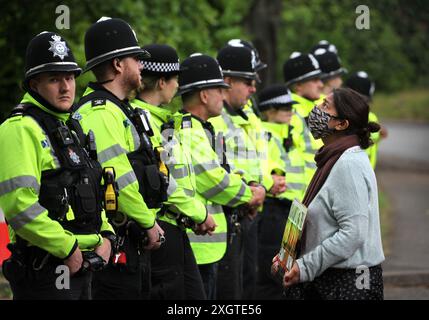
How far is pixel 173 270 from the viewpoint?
22.5ft

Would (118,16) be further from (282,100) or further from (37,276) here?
(37,276)

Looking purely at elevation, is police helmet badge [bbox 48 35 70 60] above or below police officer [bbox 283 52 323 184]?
above

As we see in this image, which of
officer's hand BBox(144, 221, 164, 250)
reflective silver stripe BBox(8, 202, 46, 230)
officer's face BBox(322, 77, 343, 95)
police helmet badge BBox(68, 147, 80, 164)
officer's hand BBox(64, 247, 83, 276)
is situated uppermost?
police helmet badge BBox(68, 147, 80, 164)

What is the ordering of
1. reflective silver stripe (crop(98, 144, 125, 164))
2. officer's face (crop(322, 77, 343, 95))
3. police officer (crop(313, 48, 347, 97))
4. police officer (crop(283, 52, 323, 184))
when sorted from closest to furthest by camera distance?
reflective silver stripe (crop(98, 144, 125, 164))
police officer (crop(283, 52, 323, 184))
police officer (crop(313, 48, 347, 97))
officer's face (crop(322, 77, 343, 95))

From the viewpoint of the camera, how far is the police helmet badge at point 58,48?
5.53 meters

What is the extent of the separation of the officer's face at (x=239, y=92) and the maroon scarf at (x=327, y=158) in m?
2.86

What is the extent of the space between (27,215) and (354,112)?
6.50 ft

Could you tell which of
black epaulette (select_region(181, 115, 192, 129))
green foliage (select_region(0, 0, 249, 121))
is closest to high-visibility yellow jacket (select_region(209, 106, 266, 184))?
black epaulette (select_region(181, 115, 192, 129))

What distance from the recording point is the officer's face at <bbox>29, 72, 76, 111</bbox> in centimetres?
546

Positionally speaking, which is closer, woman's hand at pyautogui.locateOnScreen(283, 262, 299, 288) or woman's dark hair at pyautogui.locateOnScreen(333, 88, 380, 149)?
woman's hand at pyautogui.locateOnScreen(283, 262, 299, 288)

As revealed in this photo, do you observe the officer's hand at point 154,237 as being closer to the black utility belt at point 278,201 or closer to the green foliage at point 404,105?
the black utility belt at point 278,201

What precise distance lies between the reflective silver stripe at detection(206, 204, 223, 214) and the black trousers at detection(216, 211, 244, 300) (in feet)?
0.72

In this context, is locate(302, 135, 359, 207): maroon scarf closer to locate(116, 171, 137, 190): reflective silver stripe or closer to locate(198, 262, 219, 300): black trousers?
locate(116, 171, 137, 190): reflective silver stripe

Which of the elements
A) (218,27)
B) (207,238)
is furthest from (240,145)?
(218,27)
